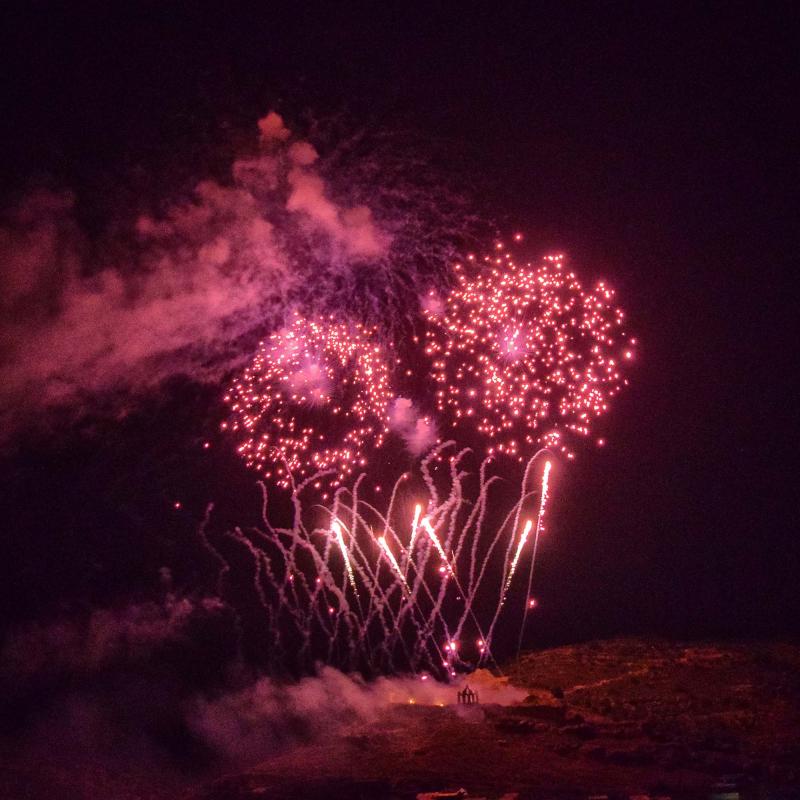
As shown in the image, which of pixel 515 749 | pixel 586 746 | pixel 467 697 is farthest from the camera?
pixel 467 697

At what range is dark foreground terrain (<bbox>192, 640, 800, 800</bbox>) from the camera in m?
10.1

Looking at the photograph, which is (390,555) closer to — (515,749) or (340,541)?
(340,541)

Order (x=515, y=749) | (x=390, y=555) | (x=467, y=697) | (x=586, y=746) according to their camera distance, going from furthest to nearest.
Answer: (x=390, y=555), (x=467, y=697), (x=515, y=749), (x=586, y=746)

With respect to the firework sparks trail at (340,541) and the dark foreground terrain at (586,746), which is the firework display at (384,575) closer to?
the firework sparks trail at (340,541)

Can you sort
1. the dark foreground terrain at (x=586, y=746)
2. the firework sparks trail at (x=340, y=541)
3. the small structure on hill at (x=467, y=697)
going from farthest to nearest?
the firework sparks trail at (x=340, y=541), the small structure on hill at (x=467, y=697), the dark foreground terrain at (x=586, y=746)

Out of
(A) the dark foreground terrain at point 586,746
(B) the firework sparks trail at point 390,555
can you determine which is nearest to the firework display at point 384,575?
(B) the firework sparks trail at point 390,555

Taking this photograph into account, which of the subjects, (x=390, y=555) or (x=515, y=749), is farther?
(x=390, y=555)

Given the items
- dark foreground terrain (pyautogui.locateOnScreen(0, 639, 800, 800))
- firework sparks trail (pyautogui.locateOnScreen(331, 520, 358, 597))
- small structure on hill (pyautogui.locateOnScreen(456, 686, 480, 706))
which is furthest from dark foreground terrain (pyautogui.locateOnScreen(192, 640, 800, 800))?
firework sparks trail (pyautogui.locateOnScreen(331, 520, 358, 597))

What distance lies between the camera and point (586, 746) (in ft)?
38.8

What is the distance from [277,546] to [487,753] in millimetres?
7160

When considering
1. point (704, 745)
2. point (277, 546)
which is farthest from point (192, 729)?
point (704, 745)

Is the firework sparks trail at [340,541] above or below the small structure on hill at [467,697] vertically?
above

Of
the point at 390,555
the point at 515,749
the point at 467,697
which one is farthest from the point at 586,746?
Answer: the point at 390,555

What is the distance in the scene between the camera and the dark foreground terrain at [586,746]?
10125mm
